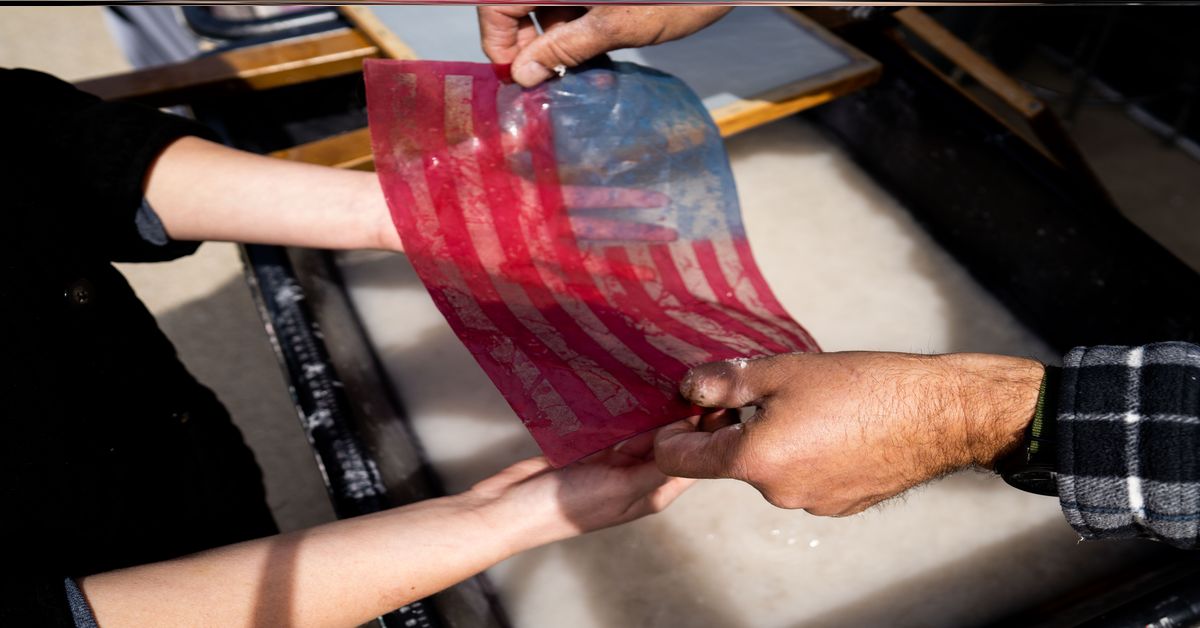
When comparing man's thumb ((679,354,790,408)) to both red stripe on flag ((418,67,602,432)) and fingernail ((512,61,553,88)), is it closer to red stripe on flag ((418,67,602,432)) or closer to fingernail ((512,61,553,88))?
red stripe on flag ((418,67,602,432))

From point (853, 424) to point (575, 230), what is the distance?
1.73ft

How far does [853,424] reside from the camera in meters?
0.83

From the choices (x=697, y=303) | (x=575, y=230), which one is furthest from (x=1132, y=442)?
(x=575, y=230)

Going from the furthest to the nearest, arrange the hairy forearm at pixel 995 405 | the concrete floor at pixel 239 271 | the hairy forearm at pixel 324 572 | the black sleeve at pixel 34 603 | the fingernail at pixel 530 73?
the concrete floor at pixel 239 271, the fingernail at pixel 530 73, the hairy forearm at pixel 995 405, the hairy forearm at pixel 324 572, the black sleeve at pixel 34 603

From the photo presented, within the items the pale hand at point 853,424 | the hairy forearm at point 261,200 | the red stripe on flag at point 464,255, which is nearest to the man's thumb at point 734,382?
the pale hand at point 853,424

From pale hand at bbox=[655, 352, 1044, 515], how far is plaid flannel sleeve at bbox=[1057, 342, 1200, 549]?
6 cm

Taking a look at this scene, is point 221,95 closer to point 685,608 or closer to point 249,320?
point 249,320

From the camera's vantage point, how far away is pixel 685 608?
120cm

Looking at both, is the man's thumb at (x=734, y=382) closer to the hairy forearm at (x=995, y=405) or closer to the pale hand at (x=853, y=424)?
the pale hand at (x=853, y=424)

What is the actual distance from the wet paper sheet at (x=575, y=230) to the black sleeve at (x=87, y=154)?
11.2 inches

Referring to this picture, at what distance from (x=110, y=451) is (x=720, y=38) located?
1.36 m

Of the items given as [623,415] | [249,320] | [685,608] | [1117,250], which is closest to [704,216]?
[623,415]

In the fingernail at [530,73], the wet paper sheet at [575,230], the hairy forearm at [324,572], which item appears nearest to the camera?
the hairy forearm at [324,572]

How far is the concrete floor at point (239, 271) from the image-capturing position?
5.96 feet
